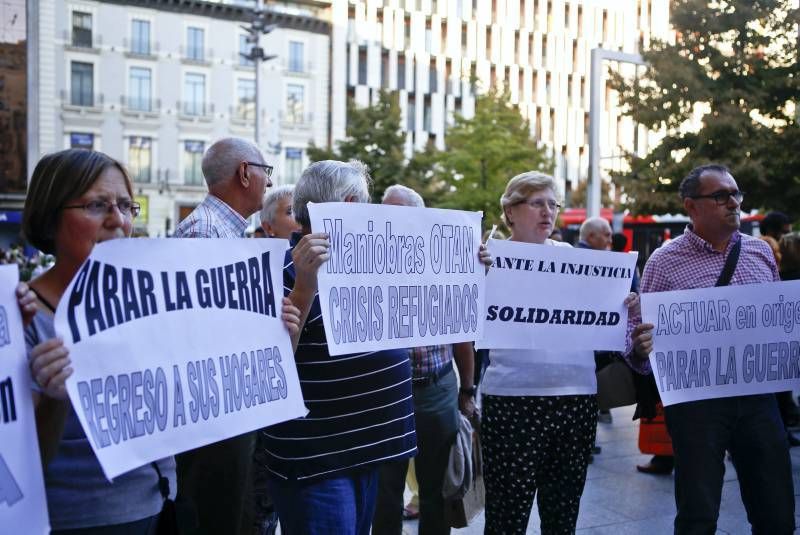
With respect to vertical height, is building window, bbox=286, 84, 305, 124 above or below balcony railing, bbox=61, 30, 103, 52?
below

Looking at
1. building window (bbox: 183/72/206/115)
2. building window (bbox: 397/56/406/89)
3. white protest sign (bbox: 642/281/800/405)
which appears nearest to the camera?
white protest sign (bbox: 642/281/800/405)

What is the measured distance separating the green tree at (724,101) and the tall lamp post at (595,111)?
294 cm

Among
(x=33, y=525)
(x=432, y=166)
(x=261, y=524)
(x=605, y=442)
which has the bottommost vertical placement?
(x=605, y=442)

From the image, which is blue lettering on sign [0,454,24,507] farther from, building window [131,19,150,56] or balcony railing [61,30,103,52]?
building window [131,19,150,56]

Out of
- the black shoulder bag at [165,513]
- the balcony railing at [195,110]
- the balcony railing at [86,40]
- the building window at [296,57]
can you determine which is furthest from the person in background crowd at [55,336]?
the building window at [296,57]

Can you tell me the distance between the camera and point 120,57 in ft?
143

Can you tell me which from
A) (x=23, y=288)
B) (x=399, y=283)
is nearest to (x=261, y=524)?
(x=399, y=283)

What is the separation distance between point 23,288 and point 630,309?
8.65 ft

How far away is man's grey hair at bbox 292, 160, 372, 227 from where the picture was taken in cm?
286

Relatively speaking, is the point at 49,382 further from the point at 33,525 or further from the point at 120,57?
the point at 120,57

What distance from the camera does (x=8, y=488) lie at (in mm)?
1837

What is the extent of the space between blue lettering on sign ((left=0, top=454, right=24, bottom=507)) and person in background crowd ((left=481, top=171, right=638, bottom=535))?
207cm

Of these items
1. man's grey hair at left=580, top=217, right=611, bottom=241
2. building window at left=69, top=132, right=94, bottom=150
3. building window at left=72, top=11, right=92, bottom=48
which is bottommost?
man's grey hair at left=580, top=217, right=611, bottom=241

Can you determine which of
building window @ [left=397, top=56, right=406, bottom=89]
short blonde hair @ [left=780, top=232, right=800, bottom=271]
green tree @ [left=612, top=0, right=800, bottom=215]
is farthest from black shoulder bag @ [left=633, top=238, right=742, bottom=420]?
building window @ [left=397, top=56, right=406, bottom=89]
